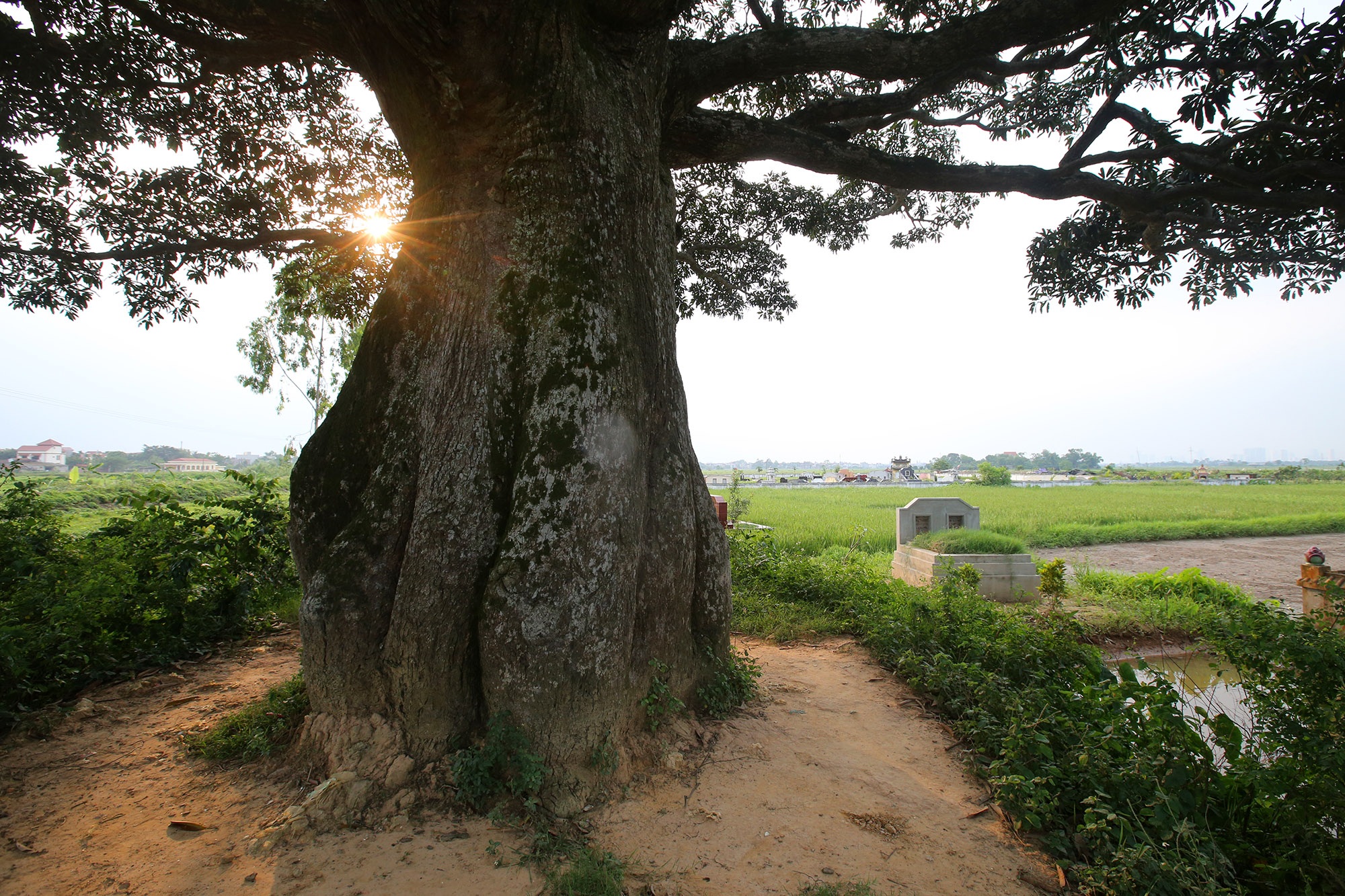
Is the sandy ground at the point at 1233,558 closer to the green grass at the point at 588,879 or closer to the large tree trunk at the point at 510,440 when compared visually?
the large tree trunk at the point at 510,440

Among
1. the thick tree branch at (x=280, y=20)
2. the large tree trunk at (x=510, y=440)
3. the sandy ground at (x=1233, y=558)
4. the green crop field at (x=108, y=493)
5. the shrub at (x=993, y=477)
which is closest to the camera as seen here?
the large tree trunk at (x=510, y=440)

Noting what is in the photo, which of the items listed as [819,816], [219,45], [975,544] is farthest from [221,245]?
[975,544]

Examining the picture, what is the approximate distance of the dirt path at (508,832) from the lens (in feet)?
7.80

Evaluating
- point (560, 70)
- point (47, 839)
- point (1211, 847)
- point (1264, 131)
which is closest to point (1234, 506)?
point (1264, 131)

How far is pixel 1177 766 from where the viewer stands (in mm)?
2801

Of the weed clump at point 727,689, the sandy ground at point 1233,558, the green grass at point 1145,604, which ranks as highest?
the weed clump at point 727,689

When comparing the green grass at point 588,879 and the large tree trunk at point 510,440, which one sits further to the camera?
the large tree trunk at point 510,440

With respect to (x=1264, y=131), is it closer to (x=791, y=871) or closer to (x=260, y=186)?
(x=791, y=871)

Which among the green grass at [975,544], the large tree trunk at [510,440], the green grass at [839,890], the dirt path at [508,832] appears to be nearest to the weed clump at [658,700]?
the large tree trunk at [510,440]

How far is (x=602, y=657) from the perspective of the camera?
2924 mm

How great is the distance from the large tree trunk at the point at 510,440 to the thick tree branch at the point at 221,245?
2665 mm

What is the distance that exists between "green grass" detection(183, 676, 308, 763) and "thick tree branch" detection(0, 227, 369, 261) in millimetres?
4119

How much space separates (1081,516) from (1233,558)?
7.95m

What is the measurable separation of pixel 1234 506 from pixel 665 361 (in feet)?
111
